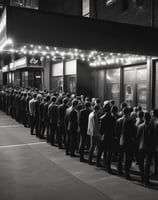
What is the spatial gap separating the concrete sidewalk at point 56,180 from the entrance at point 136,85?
6.99 m

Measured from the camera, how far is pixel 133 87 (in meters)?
16.0

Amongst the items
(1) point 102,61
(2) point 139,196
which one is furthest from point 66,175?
(1) point 102,61

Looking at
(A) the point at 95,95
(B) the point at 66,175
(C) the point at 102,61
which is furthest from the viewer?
(A) the point at 95,95

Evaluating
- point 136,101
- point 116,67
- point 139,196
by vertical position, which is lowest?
point 139,196

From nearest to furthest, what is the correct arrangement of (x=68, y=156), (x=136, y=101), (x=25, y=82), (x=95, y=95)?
1. (x=68, y=156)
2. (x=136, y=101)
3. (x=95, y=95)
4. (x=25, y=82)

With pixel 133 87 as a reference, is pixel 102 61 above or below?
above

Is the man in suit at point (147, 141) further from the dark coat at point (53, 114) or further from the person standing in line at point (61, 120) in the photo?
the dark coat at point (53, 114)

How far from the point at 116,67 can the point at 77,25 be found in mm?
8016

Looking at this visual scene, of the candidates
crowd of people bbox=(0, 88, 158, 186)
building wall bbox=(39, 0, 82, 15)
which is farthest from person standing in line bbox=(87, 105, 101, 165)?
building wall bbox=(39, 0, 82, 15)

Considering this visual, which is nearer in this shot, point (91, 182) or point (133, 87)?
point (91, 182)

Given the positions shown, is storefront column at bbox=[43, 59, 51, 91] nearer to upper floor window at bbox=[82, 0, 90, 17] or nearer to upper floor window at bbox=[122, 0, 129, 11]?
upper floor window at bbox=[82, 0, 90, 17]

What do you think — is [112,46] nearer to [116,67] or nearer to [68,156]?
[68,156]

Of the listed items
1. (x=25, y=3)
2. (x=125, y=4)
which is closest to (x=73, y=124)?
(x=125, y=4)

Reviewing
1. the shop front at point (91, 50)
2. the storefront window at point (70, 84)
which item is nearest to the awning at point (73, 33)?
the shop front at point (91, 50)
